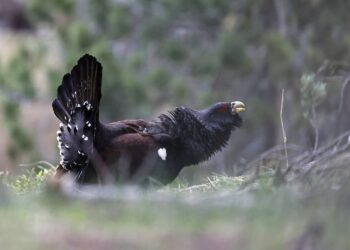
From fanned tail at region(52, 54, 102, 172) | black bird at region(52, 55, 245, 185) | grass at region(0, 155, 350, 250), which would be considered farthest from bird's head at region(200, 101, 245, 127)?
grass at region(0, 155, 350, 250)

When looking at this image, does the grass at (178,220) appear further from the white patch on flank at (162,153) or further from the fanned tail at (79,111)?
the fanned tail at (79,111)

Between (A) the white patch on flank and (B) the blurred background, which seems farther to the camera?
(B) the blurred background

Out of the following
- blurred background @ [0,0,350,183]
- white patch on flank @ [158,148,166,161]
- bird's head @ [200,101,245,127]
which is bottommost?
white patch on flank @ [158,148,166,161]

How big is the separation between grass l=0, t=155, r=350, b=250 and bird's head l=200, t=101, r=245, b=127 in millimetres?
2870

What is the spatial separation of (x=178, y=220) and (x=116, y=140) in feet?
8.55

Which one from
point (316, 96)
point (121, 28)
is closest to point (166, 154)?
point (316, 96)

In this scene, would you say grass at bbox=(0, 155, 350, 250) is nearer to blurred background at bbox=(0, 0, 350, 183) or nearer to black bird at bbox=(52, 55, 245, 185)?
black bird at bbox=(52, 55, 245, 185)

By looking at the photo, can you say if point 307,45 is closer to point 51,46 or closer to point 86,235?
point 51,46

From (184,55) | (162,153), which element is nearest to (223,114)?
(162,153)

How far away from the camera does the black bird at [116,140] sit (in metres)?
7.22

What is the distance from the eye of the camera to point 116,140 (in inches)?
291

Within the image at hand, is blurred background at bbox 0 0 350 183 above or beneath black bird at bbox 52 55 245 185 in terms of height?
above

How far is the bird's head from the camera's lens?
8234mm

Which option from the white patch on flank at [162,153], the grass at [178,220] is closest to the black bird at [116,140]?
the white patch on flank at [162,153]
